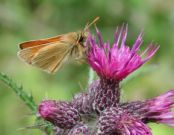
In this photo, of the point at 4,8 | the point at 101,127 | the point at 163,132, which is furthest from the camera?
the point at 4,8

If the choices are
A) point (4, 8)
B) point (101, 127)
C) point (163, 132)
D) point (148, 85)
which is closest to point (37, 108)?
point (101, 127)

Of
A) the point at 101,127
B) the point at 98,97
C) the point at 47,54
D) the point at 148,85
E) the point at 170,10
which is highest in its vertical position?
the point at 170,10

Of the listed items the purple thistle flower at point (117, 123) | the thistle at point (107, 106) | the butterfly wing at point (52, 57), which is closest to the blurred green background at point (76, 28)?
the butterfly wing at point (52, 57)

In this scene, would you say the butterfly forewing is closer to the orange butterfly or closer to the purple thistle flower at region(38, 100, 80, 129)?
the orange butterfly

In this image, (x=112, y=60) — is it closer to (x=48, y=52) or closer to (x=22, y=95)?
(x=48, y=52)

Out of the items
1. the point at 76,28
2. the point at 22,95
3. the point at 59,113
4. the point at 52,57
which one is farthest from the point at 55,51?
the point at 76,28

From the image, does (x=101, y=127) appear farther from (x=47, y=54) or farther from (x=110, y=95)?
(x=47, y=54)
